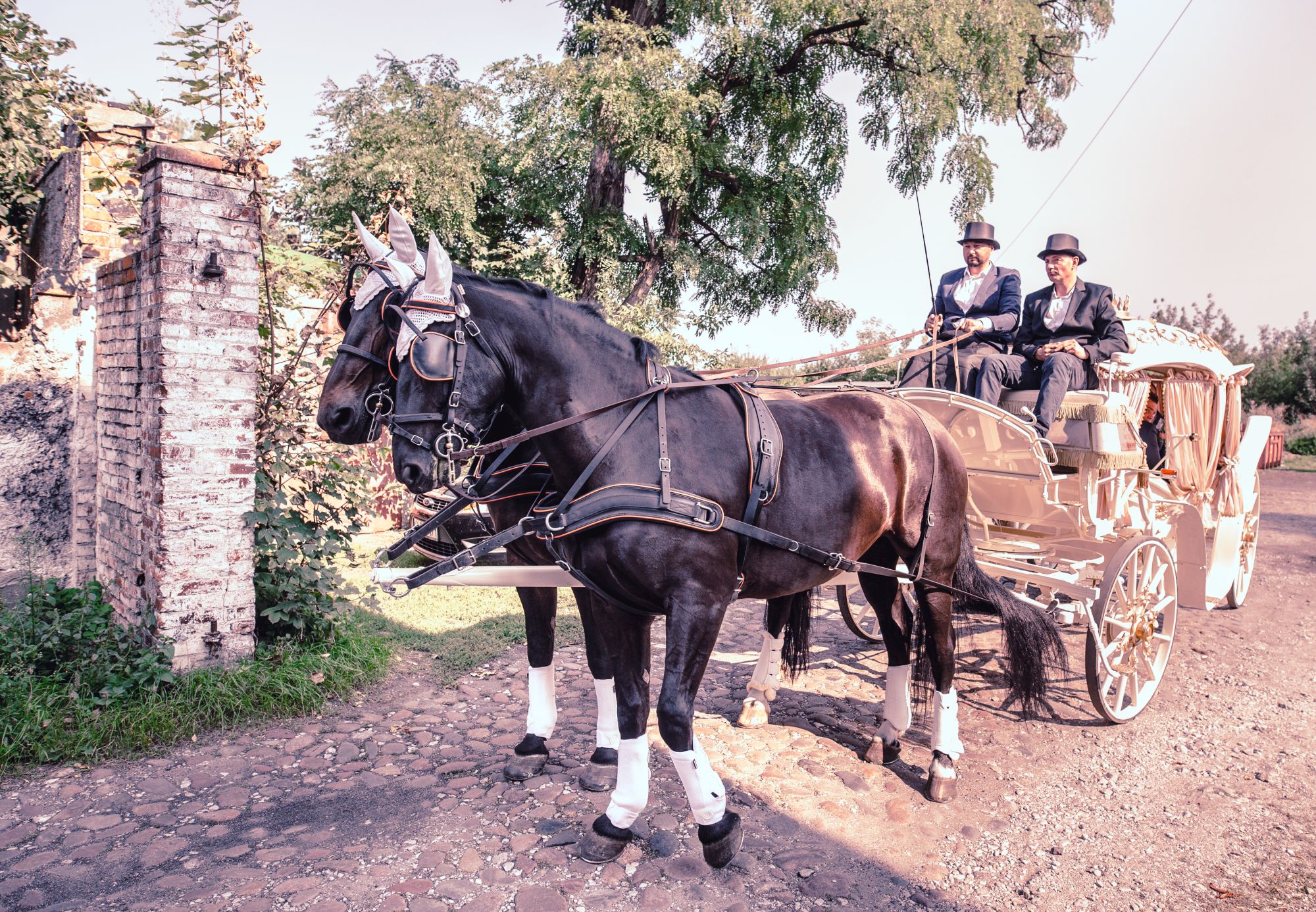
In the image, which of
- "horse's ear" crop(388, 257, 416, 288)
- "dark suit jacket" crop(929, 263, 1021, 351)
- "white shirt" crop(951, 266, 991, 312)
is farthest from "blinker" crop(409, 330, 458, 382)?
"white shirt" crop(951, 266, 991, 312)

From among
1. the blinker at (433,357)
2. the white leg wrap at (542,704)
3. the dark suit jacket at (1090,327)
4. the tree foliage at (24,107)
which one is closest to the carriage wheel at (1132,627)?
the dark suit jacket at (1090,327)

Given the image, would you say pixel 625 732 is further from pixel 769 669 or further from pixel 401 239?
pixel 401 239

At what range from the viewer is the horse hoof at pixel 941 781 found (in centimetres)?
380

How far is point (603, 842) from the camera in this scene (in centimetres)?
317

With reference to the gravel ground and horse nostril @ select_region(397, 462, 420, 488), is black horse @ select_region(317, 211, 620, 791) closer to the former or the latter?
horse nostril @ select_region(397, 462, 420, 488)

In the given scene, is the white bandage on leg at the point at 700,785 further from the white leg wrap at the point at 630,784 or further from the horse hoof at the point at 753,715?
the horse hoof at the point at 753,715

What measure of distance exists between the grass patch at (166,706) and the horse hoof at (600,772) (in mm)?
1765

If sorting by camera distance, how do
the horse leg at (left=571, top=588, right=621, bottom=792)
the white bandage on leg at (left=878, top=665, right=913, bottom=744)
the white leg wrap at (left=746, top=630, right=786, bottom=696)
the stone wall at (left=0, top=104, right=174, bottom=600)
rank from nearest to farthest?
1. the horse leg at (left=571, top=588, right=621, bottom=792)
2. the white bandage on leg at (left=878, top=665, right=913, bottom=744)
3. the white leg wrap at (left=746, top=630, right=786, bottom=696)
4. the stone wall at (left=0, top=104, right=174, bottom=600)

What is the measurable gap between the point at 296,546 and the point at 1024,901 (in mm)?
4136

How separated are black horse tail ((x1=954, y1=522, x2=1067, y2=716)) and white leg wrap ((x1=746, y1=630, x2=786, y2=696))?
3.98 ft

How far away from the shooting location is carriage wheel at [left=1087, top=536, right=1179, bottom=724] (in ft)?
14.8

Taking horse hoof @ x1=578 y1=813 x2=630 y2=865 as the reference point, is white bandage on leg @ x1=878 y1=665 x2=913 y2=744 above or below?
above

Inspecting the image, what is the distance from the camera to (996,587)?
426cm

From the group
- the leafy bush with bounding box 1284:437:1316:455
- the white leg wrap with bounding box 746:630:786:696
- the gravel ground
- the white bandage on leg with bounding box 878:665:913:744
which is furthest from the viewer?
the leafy bush with bounding box 1284:437:1316:455
